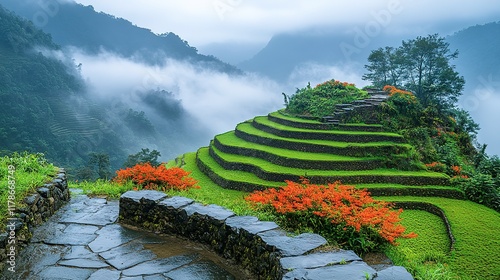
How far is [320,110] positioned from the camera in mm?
16891

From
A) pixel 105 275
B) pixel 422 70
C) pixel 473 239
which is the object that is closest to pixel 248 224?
pixel 105 275

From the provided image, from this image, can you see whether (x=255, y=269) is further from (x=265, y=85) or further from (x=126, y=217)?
(x=265, y=85)

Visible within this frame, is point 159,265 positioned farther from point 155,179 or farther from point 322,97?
point 322,97

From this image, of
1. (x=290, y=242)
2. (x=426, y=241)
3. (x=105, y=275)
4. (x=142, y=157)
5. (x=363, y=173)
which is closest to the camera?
(x=290, y=242)

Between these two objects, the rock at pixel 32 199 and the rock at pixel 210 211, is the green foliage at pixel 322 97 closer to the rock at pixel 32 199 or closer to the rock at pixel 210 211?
the rock at pixel 210 211

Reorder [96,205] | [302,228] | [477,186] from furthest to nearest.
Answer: [477,186] < [96,205] < [302,228]

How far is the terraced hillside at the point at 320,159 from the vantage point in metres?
12.1

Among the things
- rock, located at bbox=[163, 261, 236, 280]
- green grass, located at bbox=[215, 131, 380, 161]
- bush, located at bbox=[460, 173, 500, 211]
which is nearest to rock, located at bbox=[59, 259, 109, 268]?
rock, located at bbox=[163, 261, 236, 280]

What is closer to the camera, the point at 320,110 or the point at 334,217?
the point at 334,217

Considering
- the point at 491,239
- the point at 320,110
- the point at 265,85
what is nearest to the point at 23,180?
the point at 491,239

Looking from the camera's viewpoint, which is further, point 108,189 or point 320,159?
point 320,159

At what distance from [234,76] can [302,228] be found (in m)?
133

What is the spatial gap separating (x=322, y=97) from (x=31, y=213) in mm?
15209

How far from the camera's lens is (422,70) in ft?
87.4
